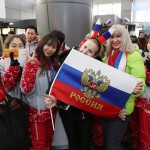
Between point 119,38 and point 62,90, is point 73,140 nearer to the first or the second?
point 62,90

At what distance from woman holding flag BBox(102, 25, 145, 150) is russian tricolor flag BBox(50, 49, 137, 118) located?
0.14 metres

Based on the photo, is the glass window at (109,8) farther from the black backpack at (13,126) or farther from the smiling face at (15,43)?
the black backpack at (13,126)

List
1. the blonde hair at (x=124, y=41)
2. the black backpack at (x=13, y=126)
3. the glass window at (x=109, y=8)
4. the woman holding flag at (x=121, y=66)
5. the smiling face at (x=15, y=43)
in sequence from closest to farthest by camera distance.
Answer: the black backpack at (x=13, y=126) < the woman holding flag at (x=121, y=66) < the blonde hair at (x=124, y=41) < the smiling face at (x=15, y=43) < the glass window at (x=109, y=8)

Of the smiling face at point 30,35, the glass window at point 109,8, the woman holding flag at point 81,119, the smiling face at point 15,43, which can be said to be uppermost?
the glass window at point 109,8

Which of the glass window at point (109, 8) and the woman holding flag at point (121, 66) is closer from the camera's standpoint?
the woman holding flag at point (121, 66)

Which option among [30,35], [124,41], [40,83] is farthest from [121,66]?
[30,35]

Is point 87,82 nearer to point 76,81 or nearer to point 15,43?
point 76,81

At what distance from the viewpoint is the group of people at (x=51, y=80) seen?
2.04 meters

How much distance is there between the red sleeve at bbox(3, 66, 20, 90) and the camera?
2.06m

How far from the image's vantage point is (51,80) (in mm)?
2129

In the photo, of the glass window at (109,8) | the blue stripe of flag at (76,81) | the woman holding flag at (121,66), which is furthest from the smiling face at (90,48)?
the glass window at (109,8)

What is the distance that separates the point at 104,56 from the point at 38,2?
224 centimetres

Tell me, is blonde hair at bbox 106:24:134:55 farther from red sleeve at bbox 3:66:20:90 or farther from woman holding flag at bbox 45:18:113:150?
red sleeve at bbox 3:66:20:90

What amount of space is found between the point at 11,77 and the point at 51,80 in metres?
0.42
